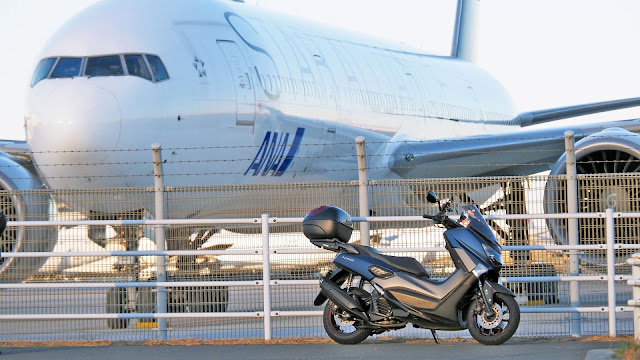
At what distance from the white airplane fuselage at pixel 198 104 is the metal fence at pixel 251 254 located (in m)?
1.27

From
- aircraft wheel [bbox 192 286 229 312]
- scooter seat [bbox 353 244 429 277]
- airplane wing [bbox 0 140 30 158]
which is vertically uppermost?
airplane wing [bbox 0 140 30 158]

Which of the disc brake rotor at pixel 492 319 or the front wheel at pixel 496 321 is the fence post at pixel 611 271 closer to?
the front wheel at pixel 496 321

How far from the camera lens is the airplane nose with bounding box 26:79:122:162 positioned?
10070 millimetres

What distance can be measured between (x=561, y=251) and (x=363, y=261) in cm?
176

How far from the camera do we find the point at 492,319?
6.79 m

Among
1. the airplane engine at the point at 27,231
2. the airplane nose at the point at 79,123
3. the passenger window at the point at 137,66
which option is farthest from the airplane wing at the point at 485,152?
the airplane engine at the point at 27,231

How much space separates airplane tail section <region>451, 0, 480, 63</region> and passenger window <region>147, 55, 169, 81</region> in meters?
16.4

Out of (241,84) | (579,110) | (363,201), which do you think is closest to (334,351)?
(363,201)

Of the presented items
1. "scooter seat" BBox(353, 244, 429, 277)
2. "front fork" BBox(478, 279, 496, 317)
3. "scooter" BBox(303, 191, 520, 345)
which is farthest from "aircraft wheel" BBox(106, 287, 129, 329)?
"front fork" BBox(478, 279, 496, 317)

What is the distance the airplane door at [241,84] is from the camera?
11.4 meters

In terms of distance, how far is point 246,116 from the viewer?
454 inches

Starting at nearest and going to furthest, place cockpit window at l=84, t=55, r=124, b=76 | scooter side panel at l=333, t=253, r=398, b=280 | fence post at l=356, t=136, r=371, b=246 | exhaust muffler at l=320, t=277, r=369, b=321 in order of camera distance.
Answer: exhaust muffler at l=320, t=277, r=369, b=321
scooter side panel at l=333, t=253, r=398, b=280
fence post at l=356, t=136, r=371, b=246
cockpit window at l=84, t=55, r=124, b=76

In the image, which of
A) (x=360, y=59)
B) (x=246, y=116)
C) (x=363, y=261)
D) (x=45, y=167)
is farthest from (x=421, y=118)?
(x=363, y=261)

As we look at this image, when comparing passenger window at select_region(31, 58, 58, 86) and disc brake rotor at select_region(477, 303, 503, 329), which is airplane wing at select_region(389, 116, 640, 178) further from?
disc brake rotor at select_region(477, 303, 503, 329)
